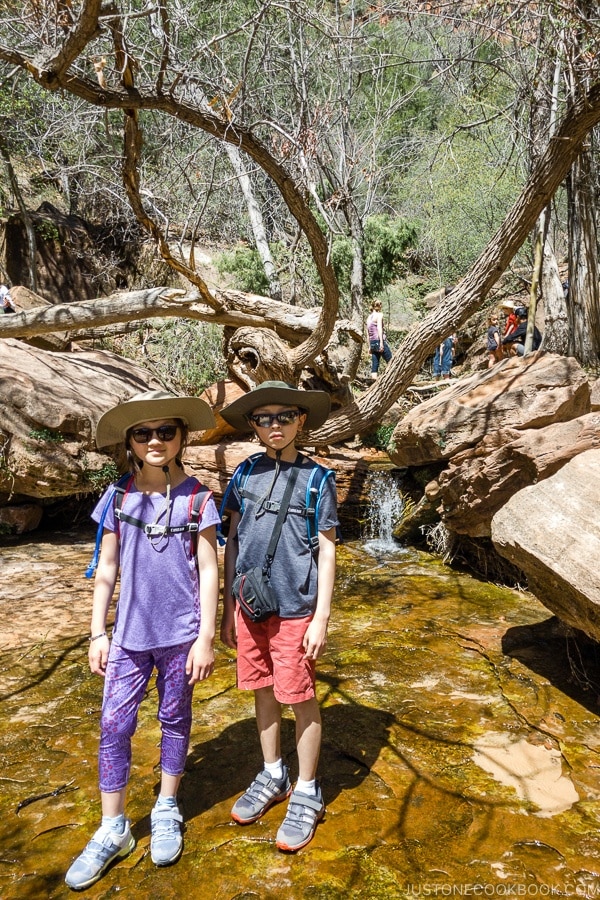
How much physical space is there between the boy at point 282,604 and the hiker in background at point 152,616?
0.64 feet

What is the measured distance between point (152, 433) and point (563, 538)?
91.0 inches

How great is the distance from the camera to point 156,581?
2186 millimetres

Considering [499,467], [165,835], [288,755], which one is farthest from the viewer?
[499,467]

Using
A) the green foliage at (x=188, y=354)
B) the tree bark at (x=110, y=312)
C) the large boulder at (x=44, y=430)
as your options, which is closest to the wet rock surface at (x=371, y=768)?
the large boulder at (x=44, y=430)

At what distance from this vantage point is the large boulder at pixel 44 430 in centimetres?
643

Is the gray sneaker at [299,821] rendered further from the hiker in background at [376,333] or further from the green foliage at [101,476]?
the hiker in background at [376,333]

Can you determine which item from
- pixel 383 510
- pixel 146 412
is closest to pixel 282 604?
pixel 146 412

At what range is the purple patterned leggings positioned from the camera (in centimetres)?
213

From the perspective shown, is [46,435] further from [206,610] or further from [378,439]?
[378,439]

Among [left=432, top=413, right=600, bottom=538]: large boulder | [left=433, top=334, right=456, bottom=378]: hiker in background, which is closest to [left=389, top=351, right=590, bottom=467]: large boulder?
[left=432, top=413, right=600, bottom=538]: large boulder

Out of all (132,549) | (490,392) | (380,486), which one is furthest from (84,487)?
(132,549)

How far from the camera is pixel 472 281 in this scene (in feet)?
21.4

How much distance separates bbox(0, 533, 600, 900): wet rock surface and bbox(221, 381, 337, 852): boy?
133 millimetres

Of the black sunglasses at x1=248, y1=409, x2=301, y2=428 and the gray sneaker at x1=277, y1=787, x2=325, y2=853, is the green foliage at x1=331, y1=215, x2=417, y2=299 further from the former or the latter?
the gray sneaker at x1=277, y1=787, x2=325, y2=853
